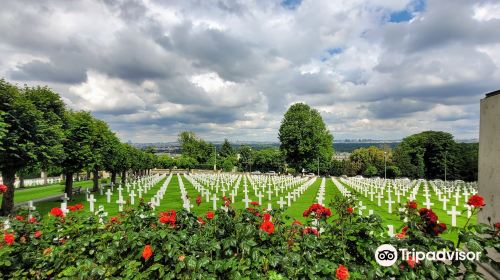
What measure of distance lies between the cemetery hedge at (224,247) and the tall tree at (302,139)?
147 ft

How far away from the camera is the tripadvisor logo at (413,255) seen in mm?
3049

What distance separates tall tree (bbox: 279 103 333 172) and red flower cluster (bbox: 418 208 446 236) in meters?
45.2

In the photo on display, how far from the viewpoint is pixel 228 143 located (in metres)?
113

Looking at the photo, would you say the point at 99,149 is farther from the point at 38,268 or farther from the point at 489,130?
the point at 489,130

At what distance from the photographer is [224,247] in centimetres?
341

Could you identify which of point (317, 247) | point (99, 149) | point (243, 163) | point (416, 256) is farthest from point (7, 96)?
point (243, 163)

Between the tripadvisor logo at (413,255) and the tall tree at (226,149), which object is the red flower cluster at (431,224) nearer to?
the tripadvisor logo at (413,255)

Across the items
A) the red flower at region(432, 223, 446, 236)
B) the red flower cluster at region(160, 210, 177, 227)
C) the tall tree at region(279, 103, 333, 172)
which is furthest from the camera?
the tall tree at region(279, 103, 333, 172)

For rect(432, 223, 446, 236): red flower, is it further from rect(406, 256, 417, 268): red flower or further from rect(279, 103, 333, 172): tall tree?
rect(279, 103, 333, 172): tall tree

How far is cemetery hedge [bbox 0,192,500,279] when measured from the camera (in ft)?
10.1

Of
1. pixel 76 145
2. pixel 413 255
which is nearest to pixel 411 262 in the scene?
pixel 413 255

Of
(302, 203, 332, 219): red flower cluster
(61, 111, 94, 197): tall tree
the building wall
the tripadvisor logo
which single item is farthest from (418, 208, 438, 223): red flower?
(61, 111, 94, 197): tall tree

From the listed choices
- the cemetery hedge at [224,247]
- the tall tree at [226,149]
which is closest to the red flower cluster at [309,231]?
the cemetery hedge at [224,247]

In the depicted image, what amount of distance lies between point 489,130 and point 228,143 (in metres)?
108
